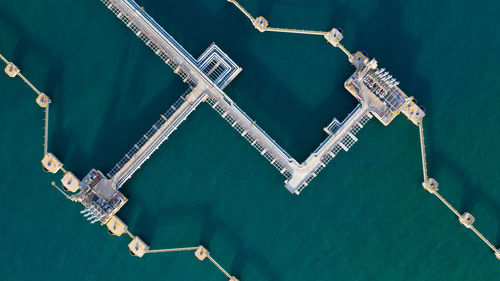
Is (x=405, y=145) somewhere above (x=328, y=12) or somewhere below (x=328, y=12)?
below

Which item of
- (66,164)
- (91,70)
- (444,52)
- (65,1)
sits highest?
(444,52)

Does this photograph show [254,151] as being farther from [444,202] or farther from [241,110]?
[444,202]

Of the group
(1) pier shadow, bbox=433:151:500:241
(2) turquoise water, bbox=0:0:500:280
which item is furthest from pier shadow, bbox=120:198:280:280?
(1) pier shadow, bbox=433:151:500:241

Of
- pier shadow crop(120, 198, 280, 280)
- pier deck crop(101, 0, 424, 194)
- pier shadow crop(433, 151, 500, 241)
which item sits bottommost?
pier shadow crop(120, 198, 280, 280)

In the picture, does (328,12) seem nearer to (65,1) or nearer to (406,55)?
(406,55)

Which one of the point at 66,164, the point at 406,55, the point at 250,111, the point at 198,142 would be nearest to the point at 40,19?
the point at 66,164

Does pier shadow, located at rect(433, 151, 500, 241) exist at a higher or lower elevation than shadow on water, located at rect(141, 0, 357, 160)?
higher

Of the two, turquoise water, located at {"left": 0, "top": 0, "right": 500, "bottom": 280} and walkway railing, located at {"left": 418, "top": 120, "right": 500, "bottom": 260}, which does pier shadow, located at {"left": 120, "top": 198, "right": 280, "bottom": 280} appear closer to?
turquoise water, located at {"left": 0, "top": 0, "right": 500, "bottom": 280}

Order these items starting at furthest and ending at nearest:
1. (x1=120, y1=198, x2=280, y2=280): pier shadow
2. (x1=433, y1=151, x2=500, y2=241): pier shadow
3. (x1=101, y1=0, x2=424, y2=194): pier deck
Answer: (x1=120, y1=198, x2=280, y2=280): pier shadow → (x1=433, y1=151, x2=500, y2=241): pier shadow → (x1=101, y1=0, x2=424, y2=194): pier deck

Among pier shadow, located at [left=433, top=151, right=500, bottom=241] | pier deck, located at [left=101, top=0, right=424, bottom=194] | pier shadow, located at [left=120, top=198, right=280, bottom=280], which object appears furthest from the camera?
pier shadow, located at [left=120, top=198, right=280, bottom=280]
